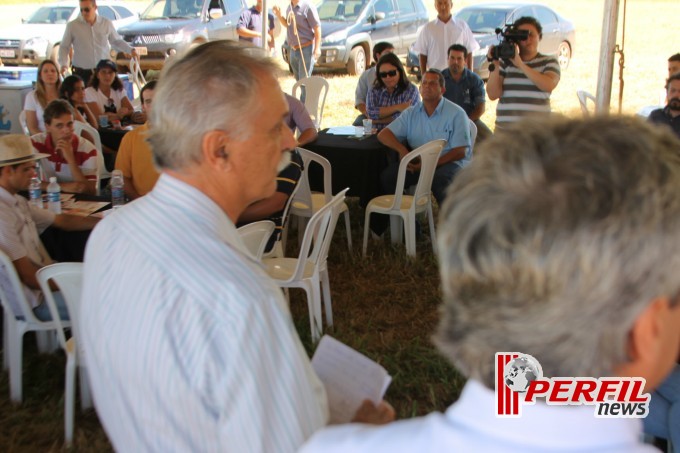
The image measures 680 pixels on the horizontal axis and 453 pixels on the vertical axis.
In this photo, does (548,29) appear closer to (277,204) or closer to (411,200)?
(411,200)

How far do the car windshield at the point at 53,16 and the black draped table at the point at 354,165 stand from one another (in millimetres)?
9865

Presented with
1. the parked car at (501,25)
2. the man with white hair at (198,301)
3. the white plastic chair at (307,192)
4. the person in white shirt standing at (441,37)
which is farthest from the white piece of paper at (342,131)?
the parked car at (501,25)

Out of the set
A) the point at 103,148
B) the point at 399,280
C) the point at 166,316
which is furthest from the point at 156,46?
the point at 166,316

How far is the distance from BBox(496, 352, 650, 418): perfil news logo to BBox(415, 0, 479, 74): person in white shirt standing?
750 centimetres

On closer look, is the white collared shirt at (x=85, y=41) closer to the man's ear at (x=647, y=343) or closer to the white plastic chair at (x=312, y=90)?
the white plastic chair at (x=312, y=90)

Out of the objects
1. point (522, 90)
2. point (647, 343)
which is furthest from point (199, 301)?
point (522, 90)

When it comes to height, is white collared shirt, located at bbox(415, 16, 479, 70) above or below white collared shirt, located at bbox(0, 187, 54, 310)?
above

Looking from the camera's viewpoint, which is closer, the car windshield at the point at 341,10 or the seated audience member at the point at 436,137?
the seated audience member at the point at 436,137

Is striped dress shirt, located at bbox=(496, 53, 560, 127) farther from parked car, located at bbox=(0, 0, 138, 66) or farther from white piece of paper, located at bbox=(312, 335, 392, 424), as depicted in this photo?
parked car, located at bbox=(0, 0, 138, 66)

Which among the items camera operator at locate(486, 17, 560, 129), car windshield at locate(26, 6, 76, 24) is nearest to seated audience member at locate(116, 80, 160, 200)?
camera operator at locate(486, 17, 560, 129)

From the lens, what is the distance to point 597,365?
2.44 ft

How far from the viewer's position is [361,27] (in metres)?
12.8

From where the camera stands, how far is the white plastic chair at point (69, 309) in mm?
2684

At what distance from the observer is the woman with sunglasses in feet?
20.9
